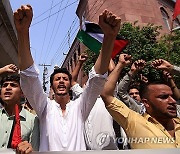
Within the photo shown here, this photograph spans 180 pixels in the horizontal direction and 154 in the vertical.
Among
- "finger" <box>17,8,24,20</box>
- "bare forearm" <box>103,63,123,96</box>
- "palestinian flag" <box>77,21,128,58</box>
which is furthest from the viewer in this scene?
"palestinian flag" <box>77,21,128,58</box>

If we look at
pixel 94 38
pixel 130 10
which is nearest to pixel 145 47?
pixel 130 10

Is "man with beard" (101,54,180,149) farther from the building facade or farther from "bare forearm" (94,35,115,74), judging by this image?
the building facade

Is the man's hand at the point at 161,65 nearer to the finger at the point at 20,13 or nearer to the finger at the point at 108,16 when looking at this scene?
the finger at the point at 108,16

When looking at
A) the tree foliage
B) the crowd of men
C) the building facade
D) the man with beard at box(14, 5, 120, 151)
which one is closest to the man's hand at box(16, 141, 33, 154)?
the crowd of men

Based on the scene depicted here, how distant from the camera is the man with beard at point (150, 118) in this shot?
62.4 inches

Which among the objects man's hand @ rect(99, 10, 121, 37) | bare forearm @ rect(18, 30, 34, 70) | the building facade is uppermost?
the building facade

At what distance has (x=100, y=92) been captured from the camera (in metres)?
1.63

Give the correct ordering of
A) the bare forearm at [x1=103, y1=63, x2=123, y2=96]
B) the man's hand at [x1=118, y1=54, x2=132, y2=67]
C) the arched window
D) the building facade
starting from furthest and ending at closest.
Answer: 1. the arched window
2. the building facade
3. the man's hand at [x1=118, y1=54, x2=132, y2=67]
4. the bare forearm at [x1=103, y1=63, x2=123, y2=96]

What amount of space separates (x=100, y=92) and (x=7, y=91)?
808 mm

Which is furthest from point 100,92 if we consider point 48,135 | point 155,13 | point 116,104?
point 155,13

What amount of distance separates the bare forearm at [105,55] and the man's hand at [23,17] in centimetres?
44

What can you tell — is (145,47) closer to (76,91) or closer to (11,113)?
(76,91)

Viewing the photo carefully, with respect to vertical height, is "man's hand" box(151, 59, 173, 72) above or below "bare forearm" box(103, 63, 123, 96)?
above

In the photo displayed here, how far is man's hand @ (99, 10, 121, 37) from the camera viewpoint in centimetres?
141
